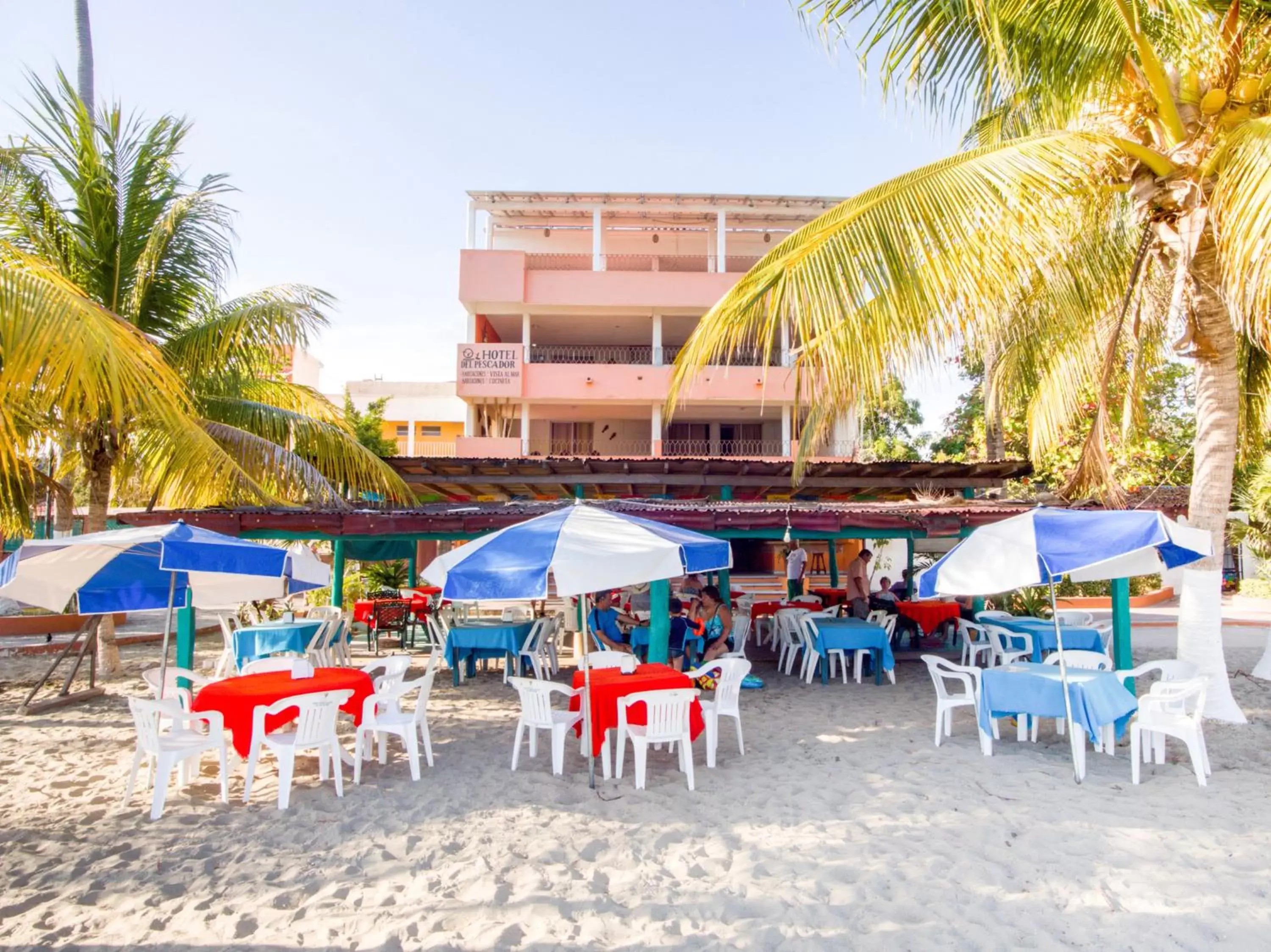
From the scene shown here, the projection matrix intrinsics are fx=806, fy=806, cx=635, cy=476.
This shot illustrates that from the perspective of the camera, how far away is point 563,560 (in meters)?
5.33

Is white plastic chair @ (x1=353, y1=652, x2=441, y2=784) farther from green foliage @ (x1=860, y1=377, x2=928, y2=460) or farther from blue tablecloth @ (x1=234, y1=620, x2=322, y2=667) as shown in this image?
green foliage @ (x1=860, y1=377, x2=928, y2=460)

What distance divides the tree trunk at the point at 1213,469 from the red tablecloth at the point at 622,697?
4.59m

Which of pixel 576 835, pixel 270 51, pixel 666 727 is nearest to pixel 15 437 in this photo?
pixel 576 835

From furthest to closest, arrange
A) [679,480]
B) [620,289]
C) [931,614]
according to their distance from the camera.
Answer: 1. [620,289]
2. [679,480]
3. [931,614]

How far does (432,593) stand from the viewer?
16.1 m

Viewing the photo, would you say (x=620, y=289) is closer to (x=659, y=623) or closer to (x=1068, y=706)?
(x=659, y=623)

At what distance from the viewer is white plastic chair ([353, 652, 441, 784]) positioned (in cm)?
640

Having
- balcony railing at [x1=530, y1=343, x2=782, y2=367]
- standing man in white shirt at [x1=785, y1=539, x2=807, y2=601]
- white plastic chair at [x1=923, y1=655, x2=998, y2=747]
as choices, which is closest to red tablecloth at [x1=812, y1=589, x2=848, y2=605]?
standing man in white shirt at [x1=785, y1=539, x2=807, y2=601]

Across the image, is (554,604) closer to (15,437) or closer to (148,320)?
(148,320)

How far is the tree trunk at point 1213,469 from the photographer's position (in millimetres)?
7219

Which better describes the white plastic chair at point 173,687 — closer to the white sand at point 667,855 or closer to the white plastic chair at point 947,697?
the white sand at point 667,855

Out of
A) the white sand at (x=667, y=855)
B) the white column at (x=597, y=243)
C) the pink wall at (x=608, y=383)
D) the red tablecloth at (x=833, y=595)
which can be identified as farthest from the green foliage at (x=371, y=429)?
the white sand at (x=667, y=855)

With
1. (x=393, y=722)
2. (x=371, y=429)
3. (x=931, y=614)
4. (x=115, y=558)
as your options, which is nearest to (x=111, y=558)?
(x=115, y=558)

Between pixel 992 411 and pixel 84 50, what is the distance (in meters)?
15.9
